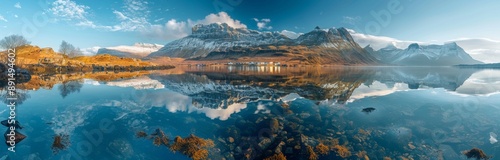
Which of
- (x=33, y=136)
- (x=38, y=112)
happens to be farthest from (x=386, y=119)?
(x=38, y=112)

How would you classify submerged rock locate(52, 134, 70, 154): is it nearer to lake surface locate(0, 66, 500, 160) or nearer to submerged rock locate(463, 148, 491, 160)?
lake surface locate(0, 66, 500, 160)

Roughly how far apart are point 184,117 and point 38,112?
15.7 metres

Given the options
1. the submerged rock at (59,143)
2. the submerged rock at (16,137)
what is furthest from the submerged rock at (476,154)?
the submerged rock at (16,137)

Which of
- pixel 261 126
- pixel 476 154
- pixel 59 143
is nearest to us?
pixel 476 154

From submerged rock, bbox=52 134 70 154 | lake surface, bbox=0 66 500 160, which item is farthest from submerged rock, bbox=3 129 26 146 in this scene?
submerged rock, bbox=52 134 70 154

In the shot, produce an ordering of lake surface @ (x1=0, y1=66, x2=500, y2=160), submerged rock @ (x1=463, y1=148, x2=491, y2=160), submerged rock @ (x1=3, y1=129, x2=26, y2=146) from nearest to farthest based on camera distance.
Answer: submerged rock @ (x1=463, y1=148, x2=491, y2=160), lake surface @ (x1=0, y1=66, x2=500, y2=160), submerged rock @ (x1=3, y1=129, x2=26, y2=146)

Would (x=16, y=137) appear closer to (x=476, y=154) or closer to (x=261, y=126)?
(x=261, y=126)

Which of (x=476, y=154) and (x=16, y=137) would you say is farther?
(x=16, y=137)

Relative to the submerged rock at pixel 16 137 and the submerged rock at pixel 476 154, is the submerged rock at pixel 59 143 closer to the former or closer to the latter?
the submerged rock at pixel 16 137

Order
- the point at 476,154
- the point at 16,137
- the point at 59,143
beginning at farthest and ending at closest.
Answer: the point at 16,137, the point at 59,143, the point at 476,154

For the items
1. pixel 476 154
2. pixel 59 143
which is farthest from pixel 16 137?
pixel 476 154

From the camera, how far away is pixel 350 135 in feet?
58.2

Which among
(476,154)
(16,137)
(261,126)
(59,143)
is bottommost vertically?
(59,143)

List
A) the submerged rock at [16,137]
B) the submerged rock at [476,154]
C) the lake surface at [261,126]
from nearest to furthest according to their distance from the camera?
1. the submerged rock at [476,154]
2. the lake surface at [261,126]
3. the submerged rock at [16,137]
